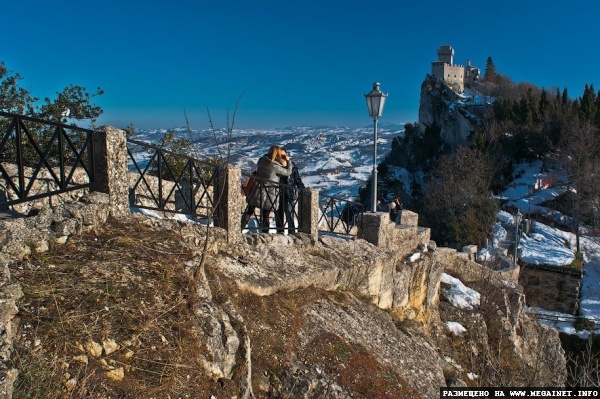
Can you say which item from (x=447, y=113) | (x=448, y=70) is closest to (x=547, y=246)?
(x=447, y=113)

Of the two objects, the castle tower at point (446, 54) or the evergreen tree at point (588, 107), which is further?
the castle tower at point (446, 54)

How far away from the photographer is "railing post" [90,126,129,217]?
5.08 m

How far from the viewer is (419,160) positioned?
59.1 m

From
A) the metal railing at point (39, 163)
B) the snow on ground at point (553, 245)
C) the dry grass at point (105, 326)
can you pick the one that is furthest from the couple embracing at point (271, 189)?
the snow on ground at point (553, 245)

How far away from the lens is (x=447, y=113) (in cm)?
5994

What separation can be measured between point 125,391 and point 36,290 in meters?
1.15

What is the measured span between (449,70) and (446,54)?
4724 millimetres

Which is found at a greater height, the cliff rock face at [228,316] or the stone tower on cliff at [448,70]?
the stone tower on cliff at [448,70]

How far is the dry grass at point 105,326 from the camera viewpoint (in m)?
2.66

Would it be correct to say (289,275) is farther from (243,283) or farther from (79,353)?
(79,353)

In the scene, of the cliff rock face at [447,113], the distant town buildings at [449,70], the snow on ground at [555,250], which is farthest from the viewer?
the distant town buildings at [449,70]

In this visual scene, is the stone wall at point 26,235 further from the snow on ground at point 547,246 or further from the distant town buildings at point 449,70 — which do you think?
the distant town buildings at point 449,70

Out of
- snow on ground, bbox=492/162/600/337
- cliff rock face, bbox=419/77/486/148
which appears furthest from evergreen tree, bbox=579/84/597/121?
cliff rock face, bbox=419/77/486/148

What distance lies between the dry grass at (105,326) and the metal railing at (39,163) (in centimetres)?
91
